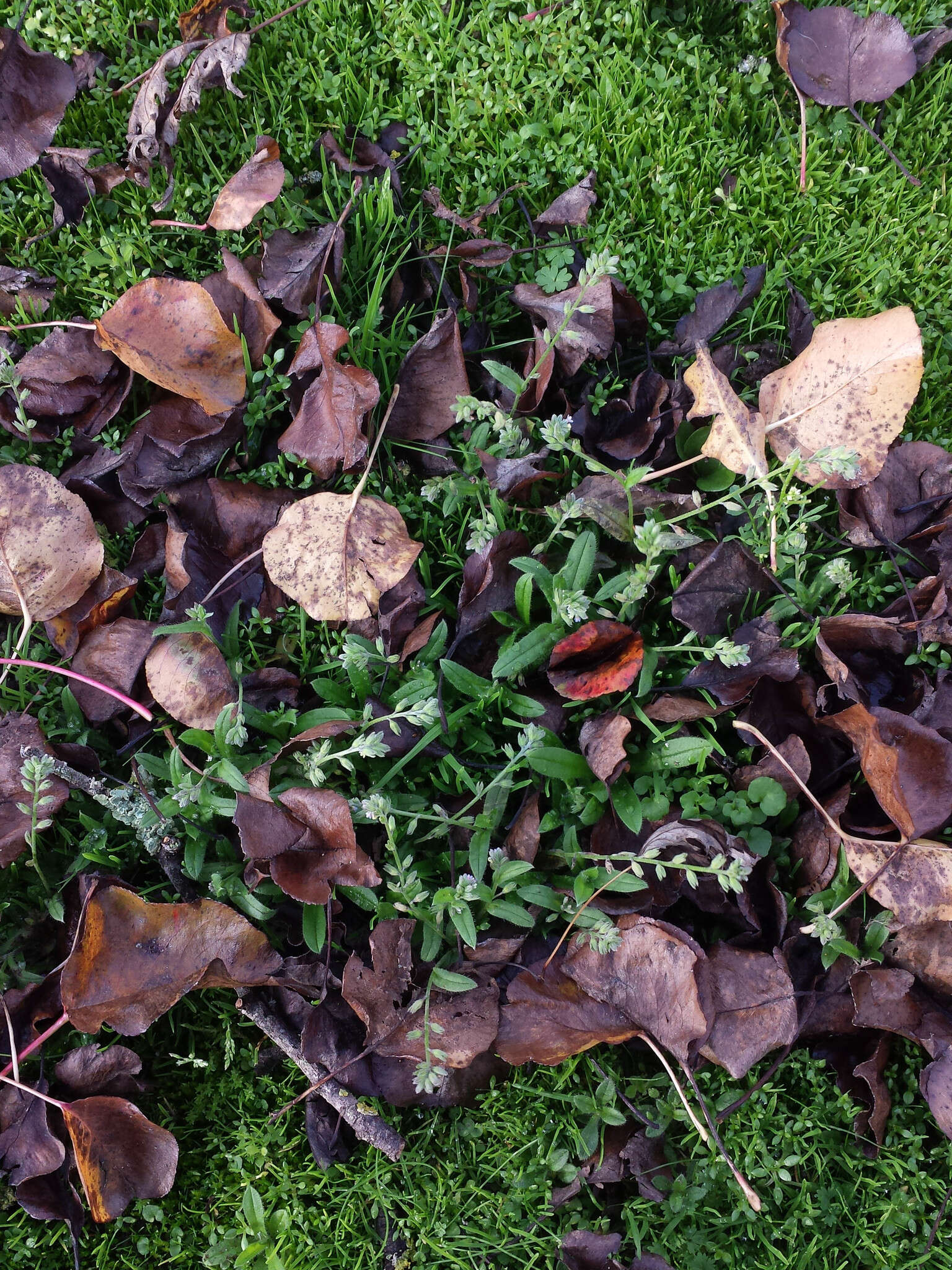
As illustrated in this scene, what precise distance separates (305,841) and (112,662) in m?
0.72

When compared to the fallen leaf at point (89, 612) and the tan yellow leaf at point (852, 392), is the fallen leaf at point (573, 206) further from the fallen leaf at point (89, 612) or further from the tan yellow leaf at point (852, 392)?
the fallen leaf at point (89, 612)

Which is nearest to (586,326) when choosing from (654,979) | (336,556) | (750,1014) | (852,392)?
(852,392)

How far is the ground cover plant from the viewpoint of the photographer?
6.74ft

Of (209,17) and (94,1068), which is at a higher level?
(209,17)

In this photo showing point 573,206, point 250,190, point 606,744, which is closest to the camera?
point 606,744

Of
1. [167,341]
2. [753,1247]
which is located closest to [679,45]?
[167,341]

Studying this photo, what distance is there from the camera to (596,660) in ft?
7.27

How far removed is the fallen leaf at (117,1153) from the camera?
1975mm

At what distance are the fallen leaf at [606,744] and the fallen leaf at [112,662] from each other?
111 centimetres

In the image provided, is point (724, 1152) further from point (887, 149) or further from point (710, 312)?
point (887, 149)

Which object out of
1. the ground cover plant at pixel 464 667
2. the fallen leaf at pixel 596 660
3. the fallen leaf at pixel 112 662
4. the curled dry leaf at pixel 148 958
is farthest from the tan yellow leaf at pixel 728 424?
the curled dry leaf at pixel 148 958

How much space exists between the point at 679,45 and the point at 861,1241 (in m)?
3.16

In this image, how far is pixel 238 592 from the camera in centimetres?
242

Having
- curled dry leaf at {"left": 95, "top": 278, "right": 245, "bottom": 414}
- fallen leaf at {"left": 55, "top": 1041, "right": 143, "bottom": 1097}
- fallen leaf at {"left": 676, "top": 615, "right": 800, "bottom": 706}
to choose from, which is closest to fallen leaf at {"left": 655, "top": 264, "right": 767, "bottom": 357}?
fallen leaf at {"left": 676, "top": 615, "right": 800, "bottom": 706}
